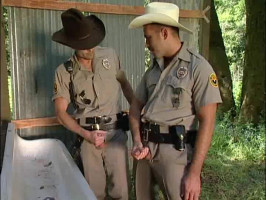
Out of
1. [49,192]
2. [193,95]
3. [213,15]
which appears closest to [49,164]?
[49,192]

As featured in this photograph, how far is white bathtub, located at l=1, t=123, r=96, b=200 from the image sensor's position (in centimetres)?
238

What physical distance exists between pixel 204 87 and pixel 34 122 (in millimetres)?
2023

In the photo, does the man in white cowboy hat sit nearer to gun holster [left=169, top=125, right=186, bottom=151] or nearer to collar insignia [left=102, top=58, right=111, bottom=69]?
gun holster [left=169, top=125, right=186, bottom=151]

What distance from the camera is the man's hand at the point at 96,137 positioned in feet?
8.59

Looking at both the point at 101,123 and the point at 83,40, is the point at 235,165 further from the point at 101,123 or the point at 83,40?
the point at 83,40

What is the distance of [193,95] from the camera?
2053 millimetres

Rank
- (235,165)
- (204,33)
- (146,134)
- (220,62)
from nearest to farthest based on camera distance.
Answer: (146,134) < (204,33) < (235,165) < (220,62)

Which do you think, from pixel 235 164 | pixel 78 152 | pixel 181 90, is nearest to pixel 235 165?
pixel 235 164

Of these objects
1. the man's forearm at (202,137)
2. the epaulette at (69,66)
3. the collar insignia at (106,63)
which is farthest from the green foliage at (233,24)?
the man's forearm at (202,137)

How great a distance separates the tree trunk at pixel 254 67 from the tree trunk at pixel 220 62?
471 millimetres

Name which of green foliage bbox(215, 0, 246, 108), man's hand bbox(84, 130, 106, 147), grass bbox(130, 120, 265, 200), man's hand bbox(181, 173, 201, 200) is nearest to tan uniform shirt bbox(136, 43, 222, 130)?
man's hand bbox(181, 173, 201, 200)

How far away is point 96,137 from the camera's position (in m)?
A: 2.61

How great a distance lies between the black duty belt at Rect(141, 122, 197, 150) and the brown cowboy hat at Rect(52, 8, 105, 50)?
0.78 m

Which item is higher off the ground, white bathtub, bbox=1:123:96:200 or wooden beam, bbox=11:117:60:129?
wooden beam, bbox=11:117:60:129
